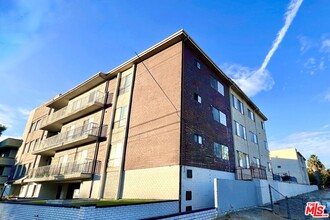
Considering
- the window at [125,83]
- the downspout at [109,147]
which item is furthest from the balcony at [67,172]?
the window at [125,83]

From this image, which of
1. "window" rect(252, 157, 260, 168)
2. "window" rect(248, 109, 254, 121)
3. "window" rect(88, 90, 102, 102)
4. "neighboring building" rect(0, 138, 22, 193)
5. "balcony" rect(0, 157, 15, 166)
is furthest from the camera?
"balcony" rect(0, 157, 15, 166)

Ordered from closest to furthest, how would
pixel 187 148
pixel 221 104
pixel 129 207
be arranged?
pixel 129 207 < pixel 187 148 < pixel 221 104

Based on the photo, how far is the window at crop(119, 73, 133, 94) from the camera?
58.2ft

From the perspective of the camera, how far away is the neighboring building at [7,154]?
27828 millimetres

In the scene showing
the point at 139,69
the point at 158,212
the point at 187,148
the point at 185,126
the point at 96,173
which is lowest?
the point at 158,212

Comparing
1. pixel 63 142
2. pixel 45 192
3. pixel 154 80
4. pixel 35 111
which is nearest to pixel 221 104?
pixel 154 80

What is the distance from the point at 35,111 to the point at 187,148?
89.7ft

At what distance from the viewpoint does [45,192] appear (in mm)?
20953

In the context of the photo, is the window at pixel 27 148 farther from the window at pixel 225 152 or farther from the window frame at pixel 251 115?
the window frame at pixel 251 115

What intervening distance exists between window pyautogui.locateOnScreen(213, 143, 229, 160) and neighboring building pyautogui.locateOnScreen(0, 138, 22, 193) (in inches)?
1152

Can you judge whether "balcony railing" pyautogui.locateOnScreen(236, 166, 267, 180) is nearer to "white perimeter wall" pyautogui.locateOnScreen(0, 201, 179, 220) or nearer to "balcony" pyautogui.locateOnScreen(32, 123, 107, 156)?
"white perimeter wall" pyautogui.locateOnScreen(0, 201, 179, 220)

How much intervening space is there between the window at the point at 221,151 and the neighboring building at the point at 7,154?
1152 inches

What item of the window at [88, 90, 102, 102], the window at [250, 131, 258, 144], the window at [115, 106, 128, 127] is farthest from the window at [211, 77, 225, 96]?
the window at [88, 90, 102, 102]

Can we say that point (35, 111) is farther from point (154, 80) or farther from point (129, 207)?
point (129, 207)
